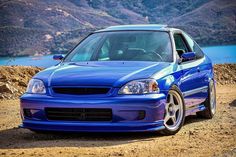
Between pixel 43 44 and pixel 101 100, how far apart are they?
264 ft

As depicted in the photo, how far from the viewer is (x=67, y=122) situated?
25.0 ft

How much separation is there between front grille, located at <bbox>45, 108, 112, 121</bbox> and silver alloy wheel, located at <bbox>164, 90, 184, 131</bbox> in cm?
85

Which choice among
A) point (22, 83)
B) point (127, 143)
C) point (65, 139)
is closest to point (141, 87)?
point (127, 143)

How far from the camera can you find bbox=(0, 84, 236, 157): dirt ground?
6.57 metres

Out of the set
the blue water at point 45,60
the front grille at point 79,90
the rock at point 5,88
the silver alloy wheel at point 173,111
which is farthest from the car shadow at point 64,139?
the rock at point 5,88

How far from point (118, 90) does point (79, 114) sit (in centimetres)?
55

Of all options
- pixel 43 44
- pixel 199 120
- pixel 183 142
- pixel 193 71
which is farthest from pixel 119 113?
pixel 43 44

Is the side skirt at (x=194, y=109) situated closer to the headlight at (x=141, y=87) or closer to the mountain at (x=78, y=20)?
the headlight at (x=141, y=87)

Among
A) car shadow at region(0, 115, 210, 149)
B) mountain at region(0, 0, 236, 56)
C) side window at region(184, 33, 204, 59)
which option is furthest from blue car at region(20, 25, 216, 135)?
mountain at region(0, 0, 236, 56)

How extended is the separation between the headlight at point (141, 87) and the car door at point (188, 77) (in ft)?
2.79

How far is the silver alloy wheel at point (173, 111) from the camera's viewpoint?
8.03 meters

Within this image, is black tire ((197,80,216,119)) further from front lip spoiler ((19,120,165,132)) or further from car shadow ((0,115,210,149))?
front lip spoiler ((19,120,165,132))

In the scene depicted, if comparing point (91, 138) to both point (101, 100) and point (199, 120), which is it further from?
point (199, 120)

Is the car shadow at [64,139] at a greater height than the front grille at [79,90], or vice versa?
the front grille at [79,90]
